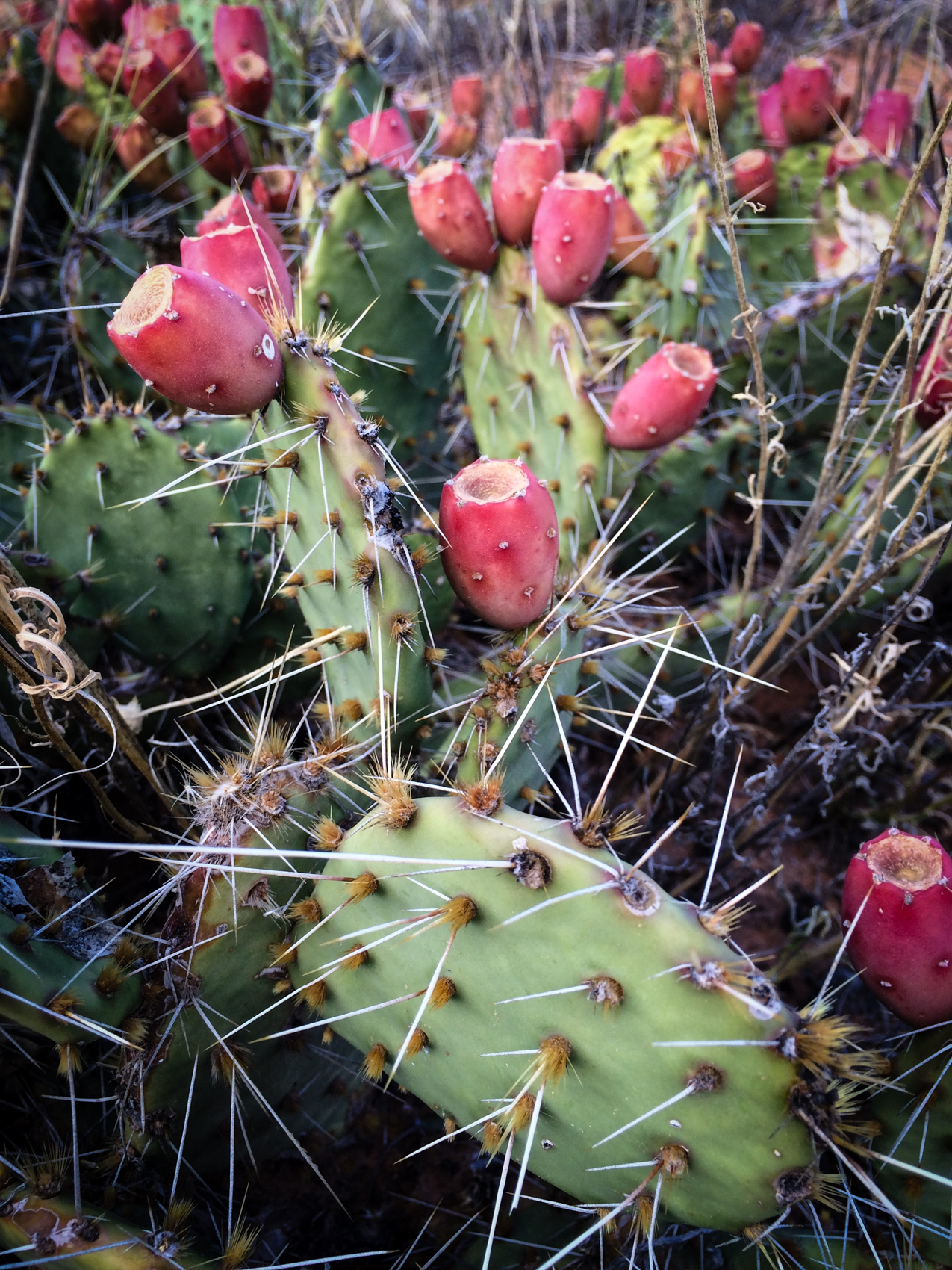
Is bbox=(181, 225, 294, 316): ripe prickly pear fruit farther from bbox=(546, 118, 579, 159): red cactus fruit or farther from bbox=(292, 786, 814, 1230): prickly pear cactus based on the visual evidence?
bbox=(546, 118, 579, 159): red cactus fruit

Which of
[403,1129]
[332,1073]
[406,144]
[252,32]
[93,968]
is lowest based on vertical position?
[403,1129]

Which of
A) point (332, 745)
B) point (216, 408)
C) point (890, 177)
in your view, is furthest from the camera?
point (890, 177)

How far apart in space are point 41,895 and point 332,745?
0.41 meters

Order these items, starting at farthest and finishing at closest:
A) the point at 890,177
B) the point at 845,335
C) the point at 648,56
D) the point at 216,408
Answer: the point at 648,56 → the point at 890,177 → the point at 845,335 → the point at 216,408

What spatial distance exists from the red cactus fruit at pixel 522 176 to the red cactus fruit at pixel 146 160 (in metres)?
1.13

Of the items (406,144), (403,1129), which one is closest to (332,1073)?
(403,1129)

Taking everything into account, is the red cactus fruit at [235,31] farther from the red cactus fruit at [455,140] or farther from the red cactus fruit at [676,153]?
the red cactus fruit at [676,153]

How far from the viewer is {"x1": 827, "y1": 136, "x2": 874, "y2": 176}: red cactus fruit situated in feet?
7.07

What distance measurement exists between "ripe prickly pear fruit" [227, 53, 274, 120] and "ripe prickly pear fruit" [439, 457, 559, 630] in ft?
5.17

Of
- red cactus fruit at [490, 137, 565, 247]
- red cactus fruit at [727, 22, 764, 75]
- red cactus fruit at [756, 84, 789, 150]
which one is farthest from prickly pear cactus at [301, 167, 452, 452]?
red cactus fruit at [727, 22, 764, 75]

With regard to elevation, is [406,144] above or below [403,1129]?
above

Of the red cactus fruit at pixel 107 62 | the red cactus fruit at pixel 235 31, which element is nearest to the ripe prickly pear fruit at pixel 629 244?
the red cactus fruit at pixel 235 31

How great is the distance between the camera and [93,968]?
3.27 ft

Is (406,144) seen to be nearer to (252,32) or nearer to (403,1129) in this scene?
(252,32)
